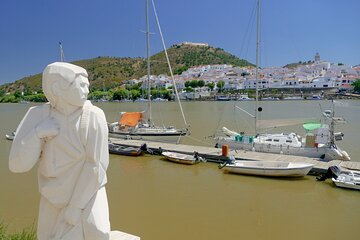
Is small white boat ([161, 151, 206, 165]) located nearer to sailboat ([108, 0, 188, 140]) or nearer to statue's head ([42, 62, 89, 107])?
sailboat ([108, 0, 188, 140])

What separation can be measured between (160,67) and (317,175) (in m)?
146

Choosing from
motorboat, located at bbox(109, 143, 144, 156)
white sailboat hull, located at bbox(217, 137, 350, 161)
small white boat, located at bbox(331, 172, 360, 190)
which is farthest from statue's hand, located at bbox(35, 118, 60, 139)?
motorboat, located at bbox(109, 143, 144, 156)

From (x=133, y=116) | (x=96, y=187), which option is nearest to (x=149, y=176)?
(x=133, y=116)

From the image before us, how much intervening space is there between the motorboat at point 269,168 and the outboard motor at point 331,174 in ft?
1.69

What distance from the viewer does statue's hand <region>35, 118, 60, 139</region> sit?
2.50 meters

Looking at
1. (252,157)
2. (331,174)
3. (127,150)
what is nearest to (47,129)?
(331,174)

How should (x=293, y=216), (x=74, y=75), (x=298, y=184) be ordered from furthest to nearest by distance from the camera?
(x=298, y=184), (x=293, y=216), (x=74, y=75)

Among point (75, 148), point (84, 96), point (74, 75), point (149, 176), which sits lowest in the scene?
point (149, 176)

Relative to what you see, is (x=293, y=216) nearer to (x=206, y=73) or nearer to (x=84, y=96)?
(x=84, y=96)

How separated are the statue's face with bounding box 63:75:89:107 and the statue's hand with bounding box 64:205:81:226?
878 mm

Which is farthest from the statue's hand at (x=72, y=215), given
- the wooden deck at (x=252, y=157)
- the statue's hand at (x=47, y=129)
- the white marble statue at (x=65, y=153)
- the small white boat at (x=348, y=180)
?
the wooden deck at (x=252, y=157)

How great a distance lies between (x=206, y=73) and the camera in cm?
13700

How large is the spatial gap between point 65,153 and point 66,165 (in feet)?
0.33

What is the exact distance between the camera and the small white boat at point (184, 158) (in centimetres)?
1466
